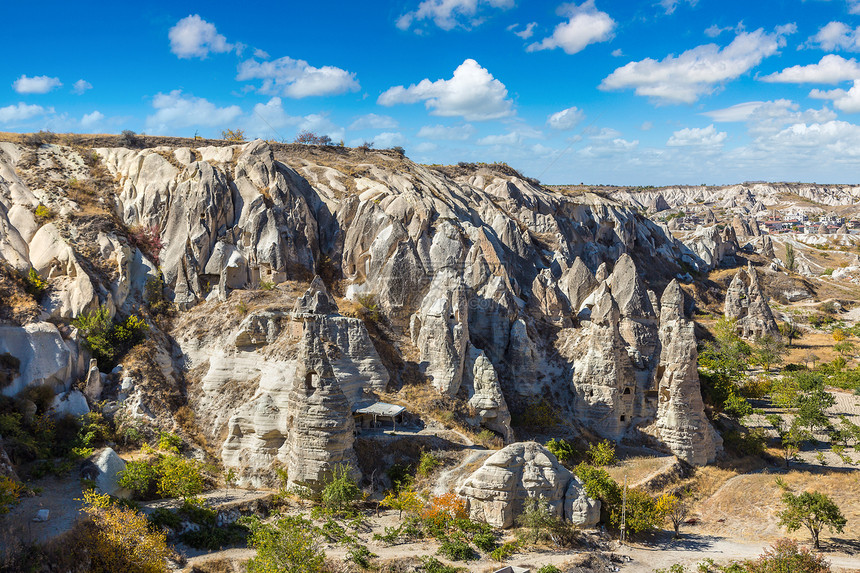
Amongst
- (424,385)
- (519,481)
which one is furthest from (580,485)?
(424,385)

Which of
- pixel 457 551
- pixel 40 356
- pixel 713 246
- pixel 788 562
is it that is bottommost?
A: pixel 788 562

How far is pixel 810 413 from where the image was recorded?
38.1m

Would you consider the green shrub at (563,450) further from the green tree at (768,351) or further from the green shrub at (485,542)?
the green tree at (768,351)

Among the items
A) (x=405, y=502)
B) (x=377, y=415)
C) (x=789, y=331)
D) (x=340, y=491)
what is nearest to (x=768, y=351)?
(x=789, y=331)

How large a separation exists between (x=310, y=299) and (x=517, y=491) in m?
14.7

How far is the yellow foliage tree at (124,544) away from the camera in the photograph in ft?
62.2

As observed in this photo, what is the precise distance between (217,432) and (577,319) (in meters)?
23.2

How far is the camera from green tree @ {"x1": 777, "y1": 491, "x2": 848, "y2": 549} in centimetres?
2483

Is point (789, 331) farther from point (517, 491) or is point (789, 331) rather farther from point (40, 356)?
point (40, 356)

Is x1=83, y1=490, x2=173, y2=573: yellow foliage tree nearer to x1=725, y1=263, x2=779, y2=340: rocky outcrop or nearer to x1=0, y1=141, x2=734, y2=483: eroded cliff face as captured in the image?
x1=0, y1=141, x2=734, y2=483: eroded cliff face

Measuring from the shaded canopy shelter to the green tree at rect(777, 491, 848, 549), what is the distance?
16557mm

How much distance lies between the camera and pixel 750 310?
6544 centimetres

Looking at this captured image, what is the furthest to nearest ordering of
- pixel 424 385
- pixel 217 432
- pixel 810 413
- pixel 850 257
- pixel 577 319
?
pixel 850 257, pixel 577 319, pixel 810 413, pixel 424 385, pixel 217 432

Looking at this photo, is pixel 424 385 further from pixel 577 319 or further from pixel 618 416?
pixel 577 319
